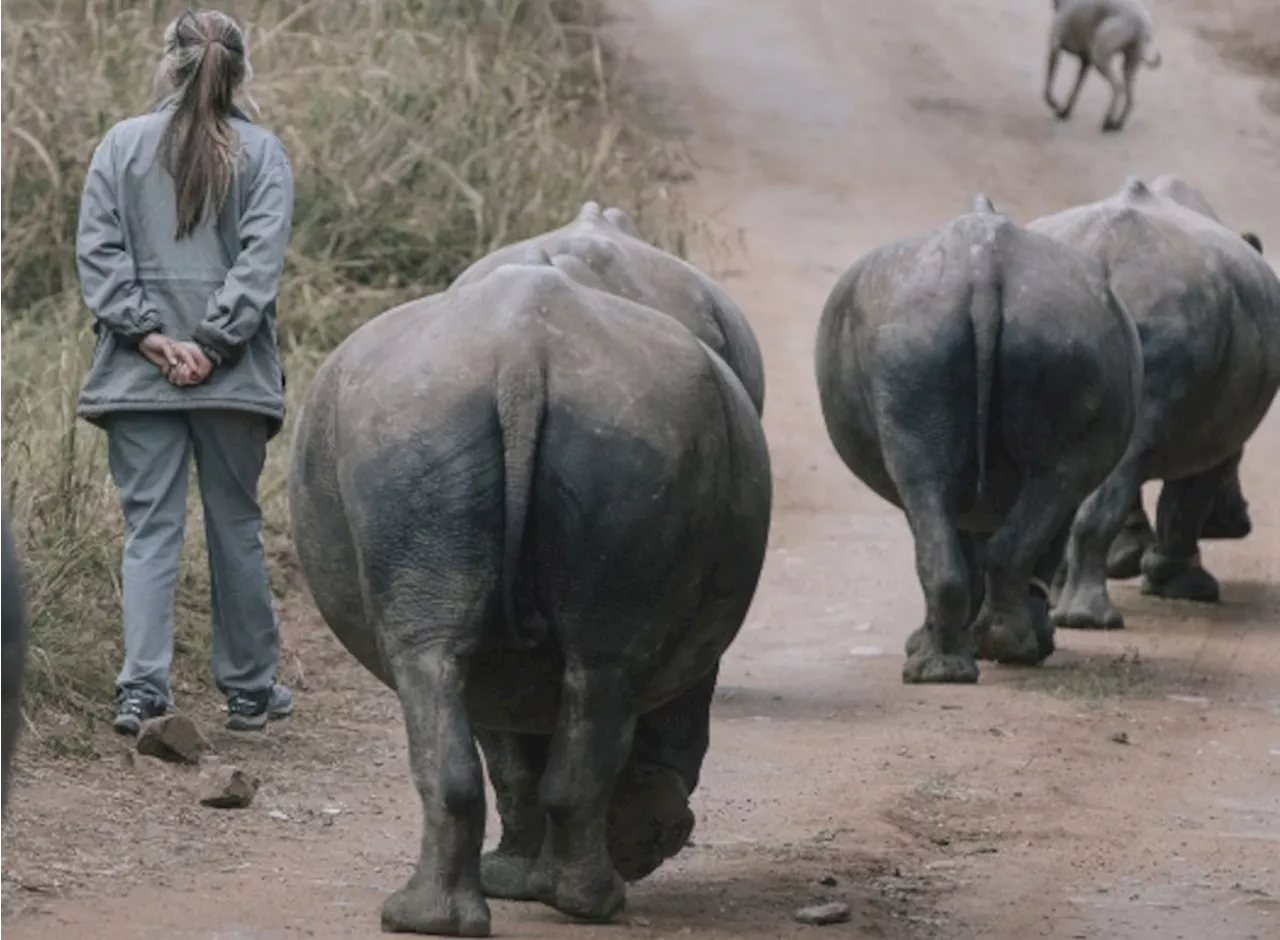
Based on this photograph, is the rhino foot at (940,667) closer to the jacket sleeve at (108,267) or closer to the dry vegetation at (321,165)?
the dry vegetation at (321,165)

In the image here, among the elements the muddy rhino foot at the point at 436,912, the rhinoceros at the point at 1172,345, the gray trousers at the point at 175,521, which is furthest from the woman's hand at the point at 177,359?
the rhinoceros at the point at 1172,345

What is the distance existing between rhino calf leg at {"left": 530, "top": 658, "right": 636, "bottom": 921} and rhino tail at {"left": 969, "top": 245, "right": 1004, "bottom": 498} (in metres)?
3.98

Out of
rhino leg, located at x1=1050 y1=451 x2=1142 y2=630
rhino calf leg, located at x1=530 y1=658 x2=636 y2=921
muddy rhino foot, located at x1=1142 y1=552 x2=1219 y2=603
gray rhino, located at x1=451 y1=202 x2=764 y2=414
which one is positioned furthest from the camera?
muddy rhino foot, located at x1=1142 y1=552 x2=1219 y2=603

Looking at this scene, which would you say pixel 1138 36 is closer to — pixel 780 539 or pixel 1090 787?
pixel 780 539

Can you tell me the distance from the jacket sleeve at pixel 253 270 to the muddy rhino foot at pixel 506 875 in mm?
2226

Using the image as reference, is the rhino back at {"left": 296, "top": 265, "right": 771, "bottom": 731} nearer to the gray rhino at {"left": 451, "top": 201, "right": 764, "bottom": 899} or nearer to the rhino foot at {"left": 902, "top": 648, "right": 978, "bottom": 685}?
the gray rhino at {"left": 451, "top": 201, "right": 764, "bottom": 899}

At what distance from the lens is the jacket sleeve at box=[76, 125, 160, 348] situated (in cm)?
787

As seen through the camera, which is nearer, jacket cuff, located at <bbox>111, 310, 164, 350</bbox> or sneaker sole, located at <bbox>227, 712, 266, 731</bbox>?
jacket cuff, located at <bbox>111, 310, 164, 350</bbox>

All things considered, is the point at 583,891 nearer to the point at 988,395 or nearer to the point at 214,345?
the point at 214,345

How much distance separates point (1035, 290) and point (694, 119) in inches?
606

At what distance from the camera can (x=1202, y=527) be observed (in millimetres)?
13523

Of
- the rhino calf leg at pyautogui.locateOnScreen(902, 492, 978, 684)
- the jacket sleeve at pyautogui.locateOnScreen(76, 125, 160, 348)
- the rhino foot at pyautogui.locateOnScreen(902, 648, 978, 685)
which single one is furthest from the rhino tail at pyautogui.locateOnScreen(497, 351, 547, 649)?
the rhino foot at pyautogui.locateOnScreen(902, 648, 978, 685)

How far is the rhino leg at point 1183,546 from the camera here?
41.5ft

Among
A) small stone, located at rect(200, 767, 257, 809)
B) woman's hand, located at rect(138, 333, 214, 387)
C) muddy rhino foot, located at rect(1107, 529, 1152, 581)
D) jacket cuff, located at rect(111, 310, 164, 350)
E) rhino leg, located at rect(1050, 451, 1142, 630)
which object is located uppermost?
jacket cuff, located at rect(111, 310, 164, 350)
